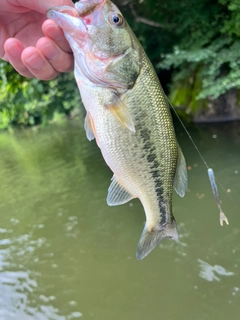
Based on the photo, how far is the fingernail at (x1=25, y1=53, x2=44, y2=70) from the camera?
6.75 ft

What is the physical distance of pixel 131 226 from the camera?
6.37 meters

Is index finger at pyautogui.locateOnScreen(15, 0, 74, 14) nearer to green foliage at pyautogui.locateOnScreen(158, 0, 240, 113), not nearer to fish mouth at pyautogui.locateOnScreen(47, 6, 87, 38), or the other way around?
fish mouth at pyautogui.locateOnScreen(47, 6, 87, 38)

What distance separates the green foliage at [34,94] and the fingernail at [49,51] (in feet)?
17.4

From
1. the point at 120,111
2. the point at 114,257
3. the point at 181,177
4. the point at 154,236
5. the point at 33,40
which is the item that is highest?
the point at 33,40

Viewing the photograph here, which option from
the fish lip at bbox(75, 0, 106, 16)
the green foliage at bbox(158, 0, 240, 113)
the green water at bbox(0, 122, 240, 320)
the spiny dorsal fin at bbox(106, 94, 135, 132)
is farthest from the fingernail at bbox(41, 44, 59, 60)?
the green foliage at bbox(158, 0, 240, 113)

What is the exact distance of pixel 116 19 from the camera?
1.98 metres

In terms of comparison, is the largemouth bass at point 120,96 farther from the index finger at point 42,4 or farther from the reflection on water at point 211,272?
the reflection on water at point 211,272

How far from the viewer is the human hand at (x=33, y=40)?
2.04 m

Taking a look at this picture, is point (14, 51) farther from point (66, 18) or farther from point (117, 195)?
point (117, 195)

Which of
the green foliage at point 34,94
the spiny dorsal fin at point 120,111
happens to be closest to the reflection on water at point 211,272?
the spiny dorsal fin at point 120,111

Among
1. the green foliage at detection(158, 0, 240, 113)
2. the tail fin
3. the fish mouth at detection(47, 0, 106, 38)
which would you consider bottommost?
the green foliage at detection(158, 0, 240, 113)

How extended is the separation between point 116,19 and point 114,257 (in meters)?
4.27

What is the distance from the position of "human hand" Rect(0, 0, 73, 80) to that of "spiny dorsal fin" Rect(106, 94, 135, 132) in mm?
488

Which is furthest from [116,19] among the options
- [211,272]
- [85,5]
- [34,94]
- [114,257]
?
[34,94]
